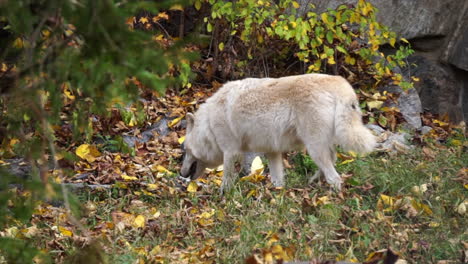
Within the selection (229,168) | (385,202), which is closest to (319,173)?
(229,168)

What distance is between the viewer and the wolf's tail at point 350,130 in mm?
6211

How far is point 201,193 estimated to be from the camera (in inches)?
277

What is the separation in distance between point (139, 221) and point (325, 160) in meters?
2.08

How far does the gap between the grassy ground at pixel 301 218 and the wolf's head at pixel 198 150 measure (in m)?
0.61

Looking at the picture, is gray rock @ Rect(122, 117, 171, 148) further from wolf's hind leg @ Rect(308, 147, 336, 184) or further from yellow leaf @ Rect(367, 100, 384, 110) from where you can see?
yellow leaf @ Rect(367, 100, 384, 110)

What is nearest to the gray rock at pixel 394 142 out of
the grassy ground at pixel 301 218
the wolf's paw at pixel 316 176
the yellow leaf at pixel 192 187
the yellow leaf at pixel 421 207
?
the grassy ground at pixel 301 218

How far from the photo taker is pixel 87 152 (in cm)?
798

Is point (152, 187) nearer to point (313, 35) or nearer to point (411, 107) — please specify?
point (313, 35)

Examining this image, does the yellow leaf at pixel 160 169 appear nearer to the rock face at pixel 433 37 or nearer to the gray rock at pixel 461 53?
the rock face at pixel 433 37

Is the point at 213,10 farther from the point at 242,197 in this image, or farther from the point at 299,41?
the point at 242,197

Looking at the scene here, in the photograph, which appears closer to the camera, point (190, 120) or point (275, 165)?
point (275, 165)

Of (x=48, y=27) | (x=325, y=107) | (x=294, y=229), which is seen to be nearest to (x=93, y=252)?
(x=48, y=27)

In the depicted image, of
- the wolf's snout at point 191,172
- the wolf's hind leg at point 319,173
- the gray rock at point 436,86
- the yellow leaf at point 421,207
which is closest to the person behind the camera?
the yellow leaf at point 421,207

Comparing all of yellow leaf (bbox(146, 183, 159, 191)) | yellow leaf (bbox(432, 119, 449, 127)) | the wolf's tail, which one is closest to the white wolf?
the wolf's tail
